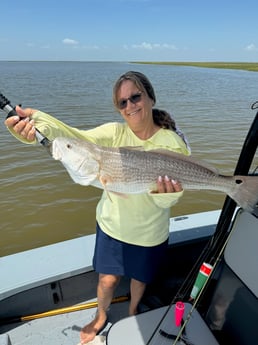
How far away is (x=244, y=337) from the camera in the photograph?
91.1 inches

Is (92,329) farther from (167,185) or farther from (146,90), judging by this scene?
(146,90)

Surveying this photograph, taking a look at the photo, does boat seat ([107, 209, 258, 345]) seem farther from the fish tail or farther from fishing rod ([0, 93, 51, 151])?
fishing rod ([0, 93, 51, 151])

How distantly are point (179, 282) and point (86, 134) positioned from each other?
1.94 metres

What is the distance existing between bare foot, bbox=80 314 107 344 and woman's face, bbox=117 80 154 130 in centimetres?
180

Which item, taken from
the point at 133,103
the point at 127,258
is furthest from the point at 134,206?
the point at 133,103

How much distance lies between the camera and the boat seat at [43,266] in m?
2.73

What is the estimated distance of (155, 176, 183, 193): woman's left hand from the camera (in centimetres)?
217

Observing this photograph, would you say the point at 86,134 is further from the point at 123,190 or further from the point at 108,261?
the point at 108,261

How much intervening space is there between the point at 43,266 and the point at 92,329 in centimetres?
71

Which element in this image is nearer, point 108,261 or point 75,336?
point 108,261

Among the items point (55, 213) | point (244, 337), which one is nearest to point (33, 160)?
point (55, 213)

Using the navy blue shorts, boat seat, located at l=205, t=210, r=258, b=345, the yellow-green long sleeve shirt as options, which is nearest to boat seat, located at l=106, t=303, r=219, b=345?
boat seat, located at l=205, t=210, r=258, b=345

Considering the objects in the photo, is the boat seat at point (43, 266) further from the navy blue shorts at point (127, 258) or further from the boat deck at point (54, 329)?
the boat deck at point (54, 329)

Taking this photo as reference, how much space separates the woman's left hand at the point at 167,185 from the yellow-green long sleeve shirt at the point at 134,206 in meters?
0.11
